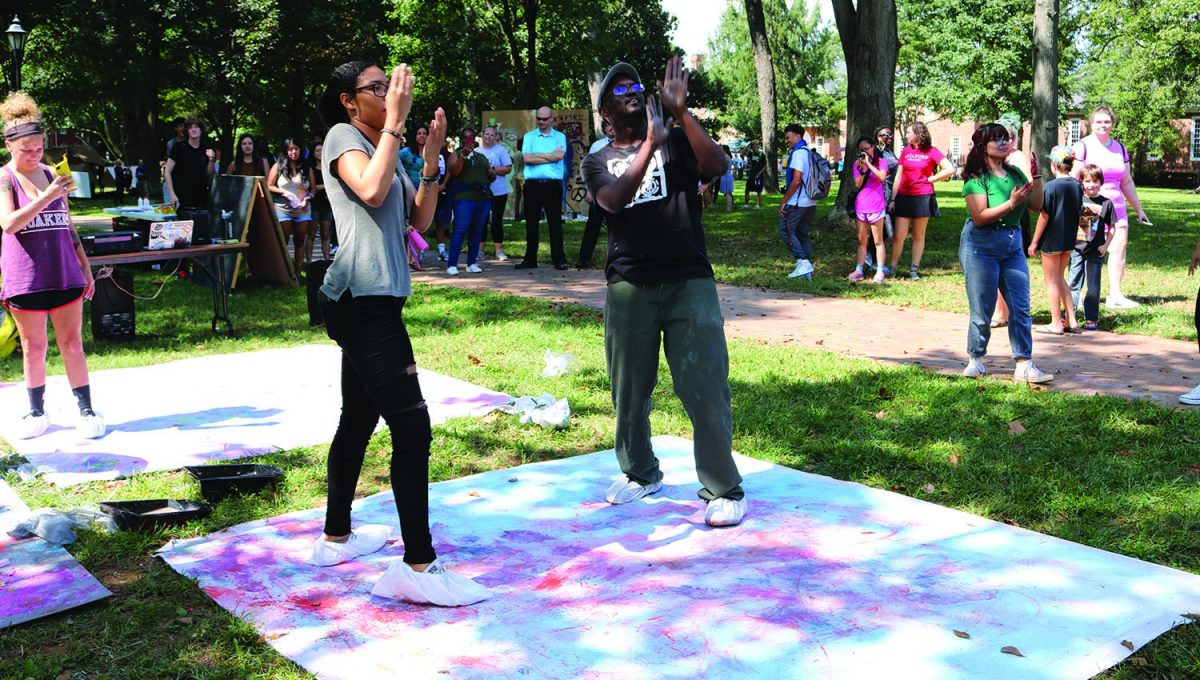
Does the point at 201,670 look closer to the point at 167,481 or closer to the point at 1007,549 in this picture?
the point at 167,481

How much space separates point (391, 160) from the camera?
383cm

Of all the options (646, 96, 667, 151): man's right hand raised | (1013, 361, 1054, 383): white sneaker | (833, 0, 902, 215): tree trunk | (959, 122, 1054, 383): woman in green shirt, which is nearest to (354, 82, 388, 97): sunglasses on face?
(646, 96, 667, 151): man's right hand raised

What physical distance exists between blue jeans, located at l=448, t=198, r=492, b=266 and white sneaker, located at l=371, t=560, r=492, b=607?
10547 mm

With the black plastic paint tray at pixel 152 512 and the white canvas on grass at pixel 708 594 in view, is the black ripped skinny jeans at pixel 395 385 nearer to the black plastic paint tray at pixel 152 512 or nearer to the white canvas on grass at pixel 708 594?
the white canvas on grass at pixel 708 594

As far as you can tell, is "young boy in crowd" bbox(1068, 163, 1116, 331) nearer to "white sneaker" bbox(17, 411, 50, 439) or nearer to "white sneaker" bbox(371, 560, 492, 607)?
"white sneaker" bbox(371, 560, 492, 607)

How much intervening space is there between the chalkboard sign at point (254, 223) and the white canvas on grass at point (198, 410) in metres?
3.79

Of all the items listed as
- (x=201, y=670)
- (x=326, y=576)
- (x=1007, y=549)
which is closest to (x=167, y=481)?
(x=326, y=576)

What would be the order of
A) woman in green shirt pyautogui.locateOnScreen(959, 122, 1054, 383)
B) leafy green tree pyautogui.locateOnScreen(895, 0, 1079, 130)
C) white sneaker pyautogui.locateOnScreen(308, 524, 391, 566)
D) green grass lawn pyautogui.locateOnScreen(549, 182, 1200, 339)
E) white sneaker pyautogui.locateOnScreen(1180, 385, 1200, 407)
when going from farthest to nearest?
leafy green tree pyautogui.locateOnScreen(895, 0, 1079, 130)
green grass lawn pyautogui.locateOnScreen(549, 182, 1200, 339)
woman in green shirt pyautogui.locateOnScreen(959, 122, 1054, 383)
white sneaker pyautogui.locateOnScreen(1180, 385, 1200, 407)
white sneaker pyautogui.locateOnScreen(308, 524, 391, 566)

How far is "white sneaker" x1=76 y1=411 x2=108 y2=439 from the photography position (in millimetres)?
6703

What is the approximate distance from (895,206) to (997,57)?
4587 cm

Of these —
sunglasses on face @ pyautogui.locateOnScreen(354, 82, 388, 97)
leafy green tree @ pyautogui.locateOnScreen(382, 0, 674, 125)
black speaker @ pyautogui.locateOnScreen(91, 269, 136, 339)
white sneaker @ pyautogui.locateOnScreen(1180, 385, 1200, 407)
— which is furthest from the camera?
leafy green tree @ pyautogui.locateOnScreen(382, 0, 674, 125)

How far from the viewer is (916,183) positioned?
43.0 feet

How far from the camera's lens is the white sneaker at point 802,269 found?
1384 centimetres

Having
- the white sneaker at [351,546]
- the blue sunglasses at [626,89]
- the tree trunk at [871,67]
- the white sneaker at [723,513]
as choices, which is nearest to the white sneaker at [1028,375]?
the white sneaker at [723,513]
